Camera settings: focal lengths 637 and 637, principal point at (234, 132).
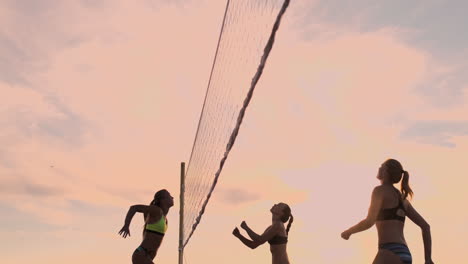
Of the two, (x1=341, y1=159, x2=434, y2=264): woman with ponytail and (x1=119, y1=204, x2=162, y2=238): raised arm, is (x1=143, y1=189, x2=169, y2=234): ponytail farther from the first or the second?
(x1=341, y1=159, x2=434, y2=264): woman with ponytail

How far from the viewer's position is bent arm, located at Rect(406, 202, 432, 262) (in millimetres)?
5465

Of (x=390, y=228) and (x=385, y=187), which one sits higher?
(x=385, y=187)

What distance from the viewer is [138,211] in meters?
8.34

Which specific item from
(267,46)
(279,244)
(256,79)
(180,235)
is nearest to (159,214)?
(279,244)

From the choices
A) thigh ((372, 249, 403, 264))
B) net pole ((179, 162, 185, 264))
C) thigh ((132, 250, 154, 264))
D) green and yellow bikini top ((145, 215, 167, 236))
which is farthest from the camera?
net pole ((179, 162, 185, 264))

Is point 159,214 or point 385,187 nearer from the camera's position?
point 385,187

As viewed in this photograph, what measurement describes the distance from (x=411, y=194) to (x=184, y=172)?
550 inches

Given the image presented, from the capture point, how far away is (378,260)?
538 centimetres

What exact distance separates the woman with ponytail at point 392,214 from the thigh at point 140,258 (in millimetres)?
4256

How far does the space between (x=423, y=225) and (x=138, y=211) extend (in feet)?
13.2

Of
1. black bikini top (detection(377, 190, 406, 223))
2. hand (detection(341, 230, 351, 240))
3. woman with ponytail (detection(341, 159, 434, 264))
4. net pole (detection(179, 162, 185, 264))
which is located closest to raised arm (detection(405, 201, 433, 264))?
woman with ponytail (detection(341, 159, 434, 264))

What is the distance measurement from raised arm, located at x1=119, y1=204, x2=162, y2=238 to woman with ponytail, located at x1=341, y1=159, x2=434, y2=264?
10.9 feet

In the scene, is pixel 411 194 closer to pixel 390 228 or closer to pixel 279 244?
pixel 390 228

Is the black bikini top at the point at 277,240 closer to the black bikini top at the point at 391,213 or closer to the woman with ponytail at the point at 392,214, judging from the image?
the woman with ponytail at the point at 392,214
